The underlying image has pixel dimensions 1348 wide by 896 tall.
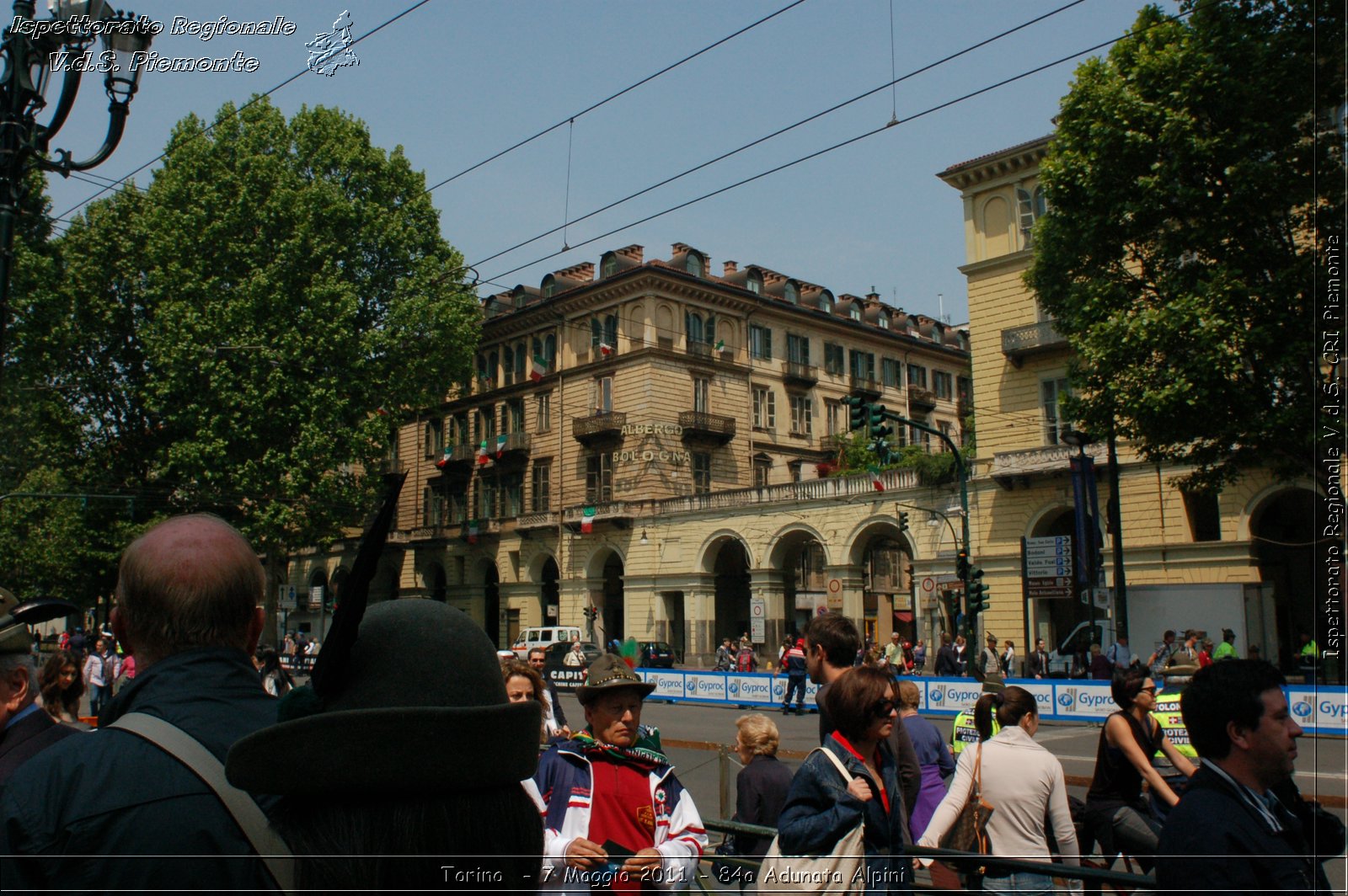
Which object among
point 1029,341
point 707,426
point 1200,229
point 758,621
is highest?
point 1029,341

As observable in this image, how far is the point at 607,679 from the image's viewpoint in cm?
466

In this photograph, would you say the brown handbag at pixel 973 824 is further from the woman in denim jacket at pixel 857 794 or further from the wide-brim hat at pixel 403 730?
the wide-brim hat at pixel 403 730

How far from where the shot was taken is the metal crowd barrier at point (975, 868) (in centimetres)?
404

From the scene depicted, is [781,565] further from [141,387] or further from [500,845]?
[500,845]

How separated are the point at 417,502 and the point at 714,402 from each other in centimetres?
1860

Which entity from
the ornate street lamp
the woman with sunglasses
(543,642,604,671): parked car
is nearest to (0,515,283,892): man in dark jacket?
the woman with sunglasses

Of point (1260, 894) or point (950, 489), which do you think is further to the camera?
point (950, 489)

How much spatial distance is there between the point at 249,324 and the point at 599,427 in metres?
18.6

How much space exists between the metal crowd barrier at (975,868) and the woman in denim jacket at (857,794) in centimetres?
31

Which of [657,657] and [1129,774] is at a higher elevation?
[1129,774]

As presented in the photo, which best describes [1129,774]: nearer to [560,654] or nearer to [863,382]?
[560,654]

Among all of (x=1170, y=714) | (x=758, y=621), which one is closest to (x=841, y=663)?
(x=1170, y=714)

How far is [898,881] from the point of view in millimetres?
4039

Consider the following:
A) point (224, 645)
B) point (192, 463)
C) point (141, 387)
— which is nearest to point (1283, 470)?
point (224, 645)
